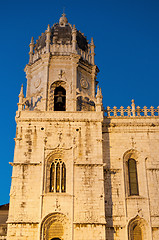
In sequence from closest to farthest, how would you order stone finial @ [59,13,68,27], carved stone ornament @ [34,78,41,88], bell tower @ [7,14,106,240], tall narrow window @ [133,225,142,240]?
bell tower @ [7,14,106,240]
tall narrow window @ [133,225,142,240]
carved stone ornament @ [34,78,41,88]
stone finial @ [59,13,68,27]

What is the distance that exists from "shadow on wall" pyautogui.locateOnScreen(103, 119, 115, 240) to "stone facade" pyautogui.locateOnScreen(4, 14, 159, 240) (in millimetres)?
57

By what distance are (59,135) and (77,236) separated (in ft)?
21.1

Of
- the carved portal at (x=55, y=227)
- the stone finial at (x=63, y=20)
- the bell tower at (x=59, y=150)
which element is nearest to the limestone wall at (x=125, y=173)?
the bell tower at (x=59, y=150)

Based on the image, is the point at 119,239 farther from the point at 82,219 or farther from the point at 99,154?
the point at 99,154

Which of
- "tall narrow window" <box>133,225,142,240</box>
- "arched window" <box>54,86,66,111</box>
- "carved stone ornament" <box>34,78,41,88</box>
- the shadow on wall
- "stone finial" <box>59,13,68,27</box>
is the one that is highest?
"stone finial" <box>59,13,68,27</box>

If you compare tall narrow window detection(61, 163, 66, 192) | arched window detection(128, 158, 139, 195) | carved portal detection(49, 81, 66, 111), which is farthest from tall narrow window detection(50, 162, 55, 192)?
arched window detection(128, 158, 139, 195)

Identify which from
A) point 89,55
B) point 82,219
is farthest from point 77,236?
point 89,55

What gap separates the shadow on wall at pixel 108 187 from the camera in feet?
69.5

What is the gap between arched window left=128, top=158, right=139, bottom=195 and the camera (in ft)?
74.5

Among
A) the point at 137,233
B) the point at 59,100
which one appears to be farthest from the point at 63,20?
the point at 137,233

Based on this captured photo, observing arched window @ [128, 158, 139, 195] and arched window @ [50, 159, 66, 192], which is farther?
arched window @ [128, 158, 139, 195]

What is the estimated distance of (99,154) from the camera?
886 inches

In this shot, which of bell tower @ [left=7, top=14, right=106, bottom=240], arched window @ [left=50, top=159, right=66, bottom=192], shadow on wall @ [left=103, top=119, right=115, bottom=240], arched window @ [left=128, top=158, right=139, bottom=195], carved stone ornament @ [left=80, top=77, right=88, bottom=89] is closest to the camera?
bell tower @ [left=7, top=14, right=106, bottom=240]

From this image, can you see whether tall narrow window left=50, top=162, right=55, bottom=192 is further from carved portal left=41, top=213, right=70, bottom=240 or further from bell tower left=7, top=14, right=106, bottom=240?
carved portal left=41, top=213, right=70, bottom=240
